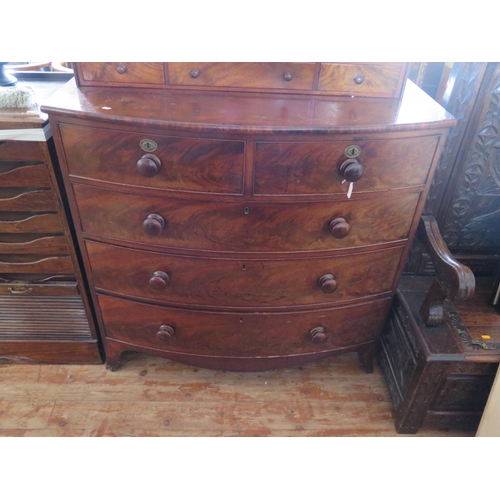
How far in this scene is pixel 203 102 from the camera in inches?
44.6

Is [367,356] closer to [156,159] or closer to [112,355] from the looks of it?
[112,355]

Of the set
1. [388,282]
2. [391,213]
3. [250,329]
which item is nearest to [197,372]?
[250,329]

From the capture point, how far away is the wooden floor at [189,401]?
1.50 m

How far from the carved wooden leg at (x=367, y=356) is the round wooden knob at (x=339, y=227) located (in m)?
0.62

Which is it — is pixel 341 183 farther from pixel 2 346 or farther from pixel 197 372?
pixel 2 346

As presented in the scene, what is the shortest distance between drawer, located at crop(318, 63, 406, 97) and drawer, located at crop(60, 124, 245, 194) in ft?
1.14

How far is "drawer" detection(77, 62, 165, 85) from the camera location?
1159mm

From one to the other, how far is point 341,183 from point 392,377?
0.85 meters

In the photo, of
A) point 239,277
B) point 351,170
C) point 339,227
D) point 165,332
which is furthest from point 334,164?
point 165,332

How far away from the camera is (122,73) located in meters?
1.17

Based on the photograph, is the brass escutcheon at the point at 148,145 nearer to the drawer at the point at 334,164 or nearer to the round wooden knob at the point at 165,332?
the drawer at the point at 334,164

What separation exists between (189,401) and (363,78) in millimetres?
1279

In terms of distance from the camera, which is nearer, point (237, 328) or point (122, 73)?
point (122, 73)

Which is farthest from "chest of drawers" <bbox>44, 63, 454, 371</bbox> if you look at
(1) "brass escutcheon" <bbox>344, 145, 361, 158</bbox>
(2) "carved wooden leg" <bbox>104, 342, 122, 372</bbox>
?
(2) "carved wooden leg" <bbox>104, 342, 122, 372</bbox>
